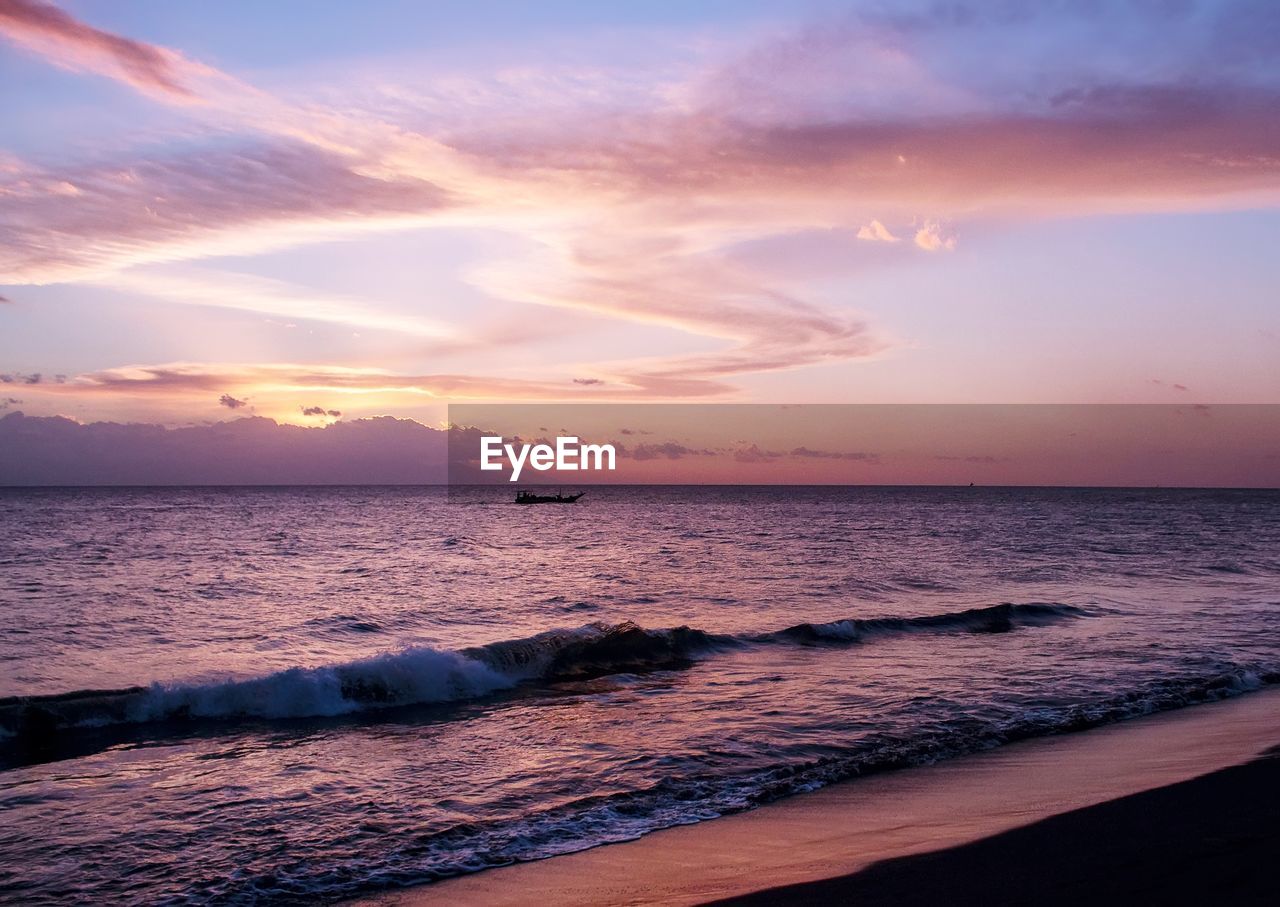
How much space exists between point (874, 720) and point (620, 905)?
7930mm

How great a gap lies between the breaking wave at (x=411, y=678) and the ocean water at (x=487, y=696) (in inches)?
2.5

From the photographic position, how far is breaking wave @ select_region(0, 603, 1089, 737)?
1520 cm

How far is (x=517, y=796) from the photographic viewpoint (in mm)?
10664

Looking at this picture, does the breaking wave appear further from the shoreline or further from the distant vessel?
the distant vessel

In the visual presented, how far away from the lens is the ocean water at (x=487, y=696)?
943 centimetres

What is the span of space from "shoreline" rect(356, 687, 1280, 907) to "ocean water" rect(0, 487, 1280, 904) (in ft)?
1.59

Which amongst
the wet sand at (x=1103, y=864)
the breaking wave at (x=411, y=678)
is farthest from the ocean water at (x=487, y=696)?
the wet sand at (x=1103, y=864)

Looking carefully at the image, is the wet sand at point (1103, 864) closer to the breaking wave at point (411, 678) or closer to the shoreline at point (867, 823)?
the shoreline at point (867, 823)

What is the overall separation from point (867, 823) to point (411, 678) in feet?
35.4

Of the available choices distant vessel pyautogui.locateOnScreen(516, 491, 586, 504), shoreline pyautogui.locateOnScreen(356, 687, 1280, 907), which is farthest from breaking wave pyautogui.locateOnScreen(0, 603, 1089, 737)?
distant vessel pyautogui.locateOnScreen(516, 491, 586, 504)

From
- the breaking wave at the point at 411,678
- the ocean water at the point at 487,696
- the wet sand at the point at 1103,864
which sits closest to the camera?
the wet sand at the point at 1103,864

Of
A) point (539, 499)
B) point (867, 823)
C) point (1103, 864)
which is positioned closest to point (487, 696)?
point (867, 823)

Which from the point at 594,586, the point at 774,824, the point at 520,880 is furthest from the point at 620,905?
the point at 594,586

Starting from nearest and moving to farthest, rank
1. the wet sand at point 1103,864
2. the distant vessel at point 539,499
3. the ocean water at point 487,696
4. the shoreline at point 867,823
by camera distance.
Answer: the wet sand at point 1103,864
the shoreline at point 867,823
the ocean water at point 487,696
the distant vessel at point 539,499
